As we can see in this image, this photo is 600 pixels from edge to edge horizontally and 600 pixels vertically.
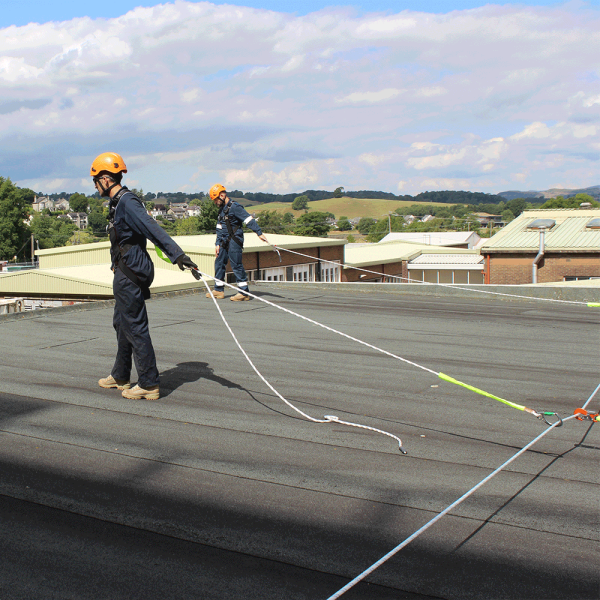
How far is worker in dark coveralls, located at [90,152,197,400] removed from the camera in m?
5.62

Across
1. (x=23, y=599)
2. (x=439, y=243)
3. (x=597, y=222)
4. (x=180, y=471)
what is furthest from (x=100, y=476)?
(x=439, y=243)

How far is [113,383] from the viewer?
6062 mm

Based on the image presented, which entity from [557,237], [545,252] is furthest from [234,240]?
[557,237]

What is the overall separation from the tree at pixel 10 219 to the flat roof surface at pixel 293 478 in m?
103

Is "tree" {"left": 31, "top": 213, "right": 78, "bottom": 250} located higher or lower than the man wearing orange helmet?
higher

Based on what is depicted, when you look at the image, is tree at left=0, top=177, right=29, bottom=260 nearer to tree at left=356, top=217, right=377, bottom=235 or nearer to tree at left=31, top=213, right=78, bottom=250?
tree at left=31, top=213, right=78, bottom=250

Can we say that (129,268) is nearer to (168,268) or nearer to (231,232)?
(231,232)

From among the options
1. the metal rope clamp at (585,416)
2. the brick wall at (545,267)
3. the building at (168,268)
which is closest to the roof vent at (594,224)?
the brick wall at (545,267)

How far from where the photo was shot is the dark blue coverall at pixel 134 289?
5.61 meters

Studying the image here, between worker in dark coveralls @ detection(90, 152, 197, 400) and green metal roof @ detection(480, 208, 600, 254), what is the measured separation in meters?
33.5

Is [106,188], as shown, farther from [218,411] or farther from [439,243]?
[439,243]

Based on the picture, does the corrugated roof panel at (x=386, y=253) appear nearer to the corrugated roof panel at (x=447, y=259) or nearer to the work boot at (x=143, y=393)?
the corrugated roof panel at (x=447, y=259)

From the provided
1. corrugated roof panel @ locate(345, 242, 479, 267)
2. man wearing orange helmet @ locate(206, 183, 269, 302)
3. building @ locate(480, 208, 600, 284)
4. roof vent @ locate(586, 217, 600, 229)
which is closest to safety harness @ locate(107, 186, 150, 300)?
man wearing orange helmet @ locate(206, 183, 269, 302)

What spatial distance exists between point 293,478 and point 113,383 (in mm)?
2813
